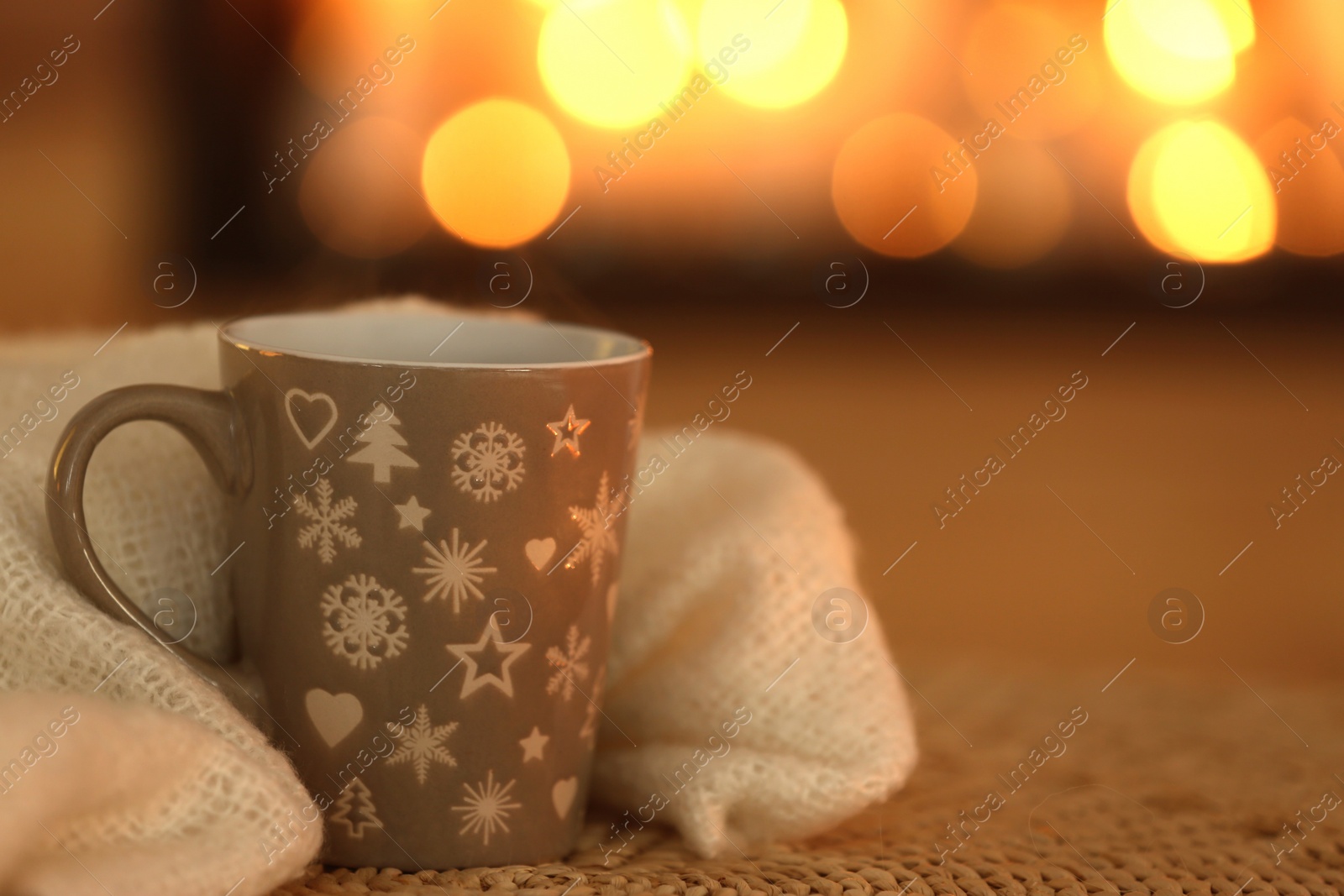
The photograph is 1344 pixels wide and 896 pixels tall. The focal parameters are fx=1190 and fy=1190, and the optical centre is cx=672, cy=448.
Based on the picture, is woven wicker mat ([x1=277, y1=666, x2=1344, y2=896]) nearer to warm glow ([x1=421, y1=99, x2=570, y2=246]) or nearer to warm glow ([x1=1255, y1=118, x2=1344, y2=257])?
warm glow ([x1=421, y1=99, x2=570, y2=246])

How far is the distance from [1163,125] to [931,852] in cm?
149

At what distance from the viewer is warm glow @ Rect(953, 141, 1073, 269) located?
1.66 m

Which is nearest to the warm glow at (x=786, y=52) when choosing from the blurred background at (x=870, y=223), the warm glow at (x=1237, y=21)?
the blurred background at (x=870, y=223)

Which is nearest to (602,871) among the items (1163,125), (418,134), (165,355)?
(165,355)

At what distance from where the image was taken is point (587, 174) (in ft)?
5.12

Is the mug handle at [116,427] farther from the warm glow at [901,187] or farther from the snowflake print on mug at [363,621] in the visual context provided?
the warm glow at [901,187]

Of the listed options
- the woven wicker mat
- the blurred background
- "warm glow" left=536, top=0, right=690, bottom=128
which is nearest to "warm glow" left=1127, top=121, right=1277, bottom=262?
the blurred background

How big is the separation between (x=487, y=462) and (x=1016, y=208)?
1432 mm

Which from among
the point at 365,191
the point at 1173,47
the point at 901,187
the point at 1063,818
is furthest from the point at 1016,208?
the point at 1063,818

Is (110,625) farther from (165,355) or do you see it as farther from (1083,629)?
(1083,629)

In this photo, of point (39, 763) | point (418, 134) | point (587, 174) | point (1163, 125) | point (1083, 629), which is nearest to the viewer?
point (39, 763)

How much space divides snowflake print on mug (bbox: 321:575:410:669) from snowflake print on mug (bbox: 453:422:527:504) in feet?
0.15

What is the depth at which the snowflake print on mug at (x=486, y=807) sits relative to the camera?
1.37ft

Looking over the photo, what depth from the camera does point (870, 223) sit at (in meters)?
1.66
